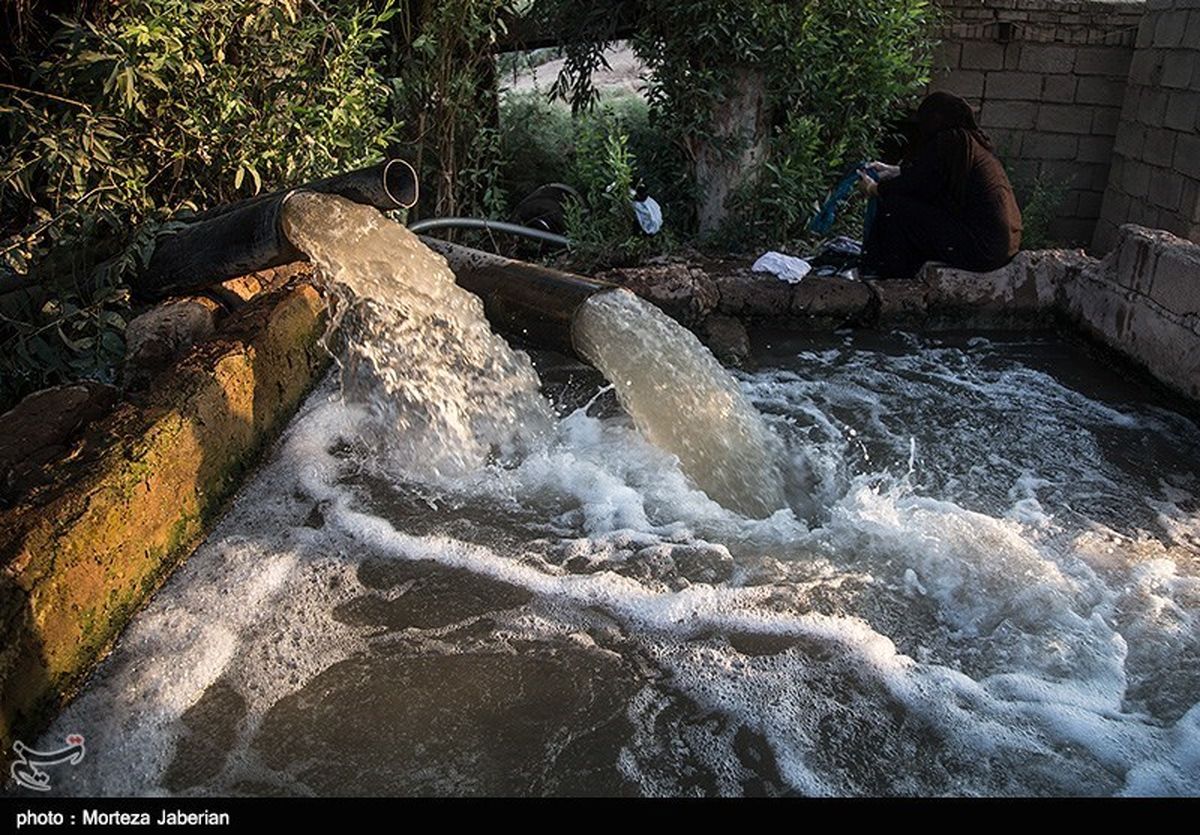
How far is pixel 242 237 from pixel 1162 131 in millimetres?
6939

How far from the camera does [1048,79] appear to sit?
321 inches

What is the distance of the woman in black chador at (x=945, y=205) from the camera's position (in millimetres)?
6164

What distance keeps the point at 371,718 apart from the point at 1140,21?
8.25 metres

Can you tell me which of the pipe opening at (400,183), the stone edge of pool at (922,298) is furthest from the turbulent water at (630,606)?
the stone edge of pool at (922,298)

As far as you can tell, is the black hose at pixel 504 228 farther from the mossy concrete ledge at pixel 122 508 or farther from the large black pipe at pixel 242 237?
the mossy concrete ledge at pixel 122 508

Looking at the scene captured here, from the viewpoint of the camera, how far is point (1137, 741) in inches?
106

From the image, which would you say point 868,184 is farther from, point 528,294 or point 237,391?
point 237,391

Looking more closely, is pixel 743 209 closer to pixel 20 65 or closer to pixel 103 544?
pixel 20 65

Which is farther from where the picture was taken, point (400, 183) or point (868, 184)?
point (868, 184)

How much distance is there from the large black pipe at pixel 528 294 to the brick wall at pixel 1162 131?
17.3 feet

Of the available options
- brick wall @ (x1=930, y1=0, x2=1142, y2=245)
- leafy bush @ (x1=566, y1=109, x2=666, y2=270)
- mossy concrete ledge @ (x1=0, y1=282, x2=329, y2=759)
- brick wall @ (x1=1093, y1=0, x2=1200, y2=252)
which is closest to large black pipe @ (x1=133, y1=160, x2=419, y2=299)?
mossy concrete ledge @ (x1=0, y1=282, x2=329, y2=759)

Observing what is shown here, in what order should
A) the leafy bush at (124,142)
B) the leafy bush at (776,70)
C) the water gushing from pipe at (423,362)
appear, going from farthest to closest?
the leafy bush at (776,70), the water gushing from pipe at (423,362), the leafy bush at (124,142)

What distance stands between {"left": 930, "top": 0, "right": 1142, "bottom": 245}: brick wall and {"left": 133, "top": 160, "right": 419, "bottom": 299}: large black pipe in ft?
19.4

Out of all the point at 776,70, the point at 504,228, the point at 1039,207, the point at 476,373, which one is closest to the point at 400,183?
the point at 476,373
